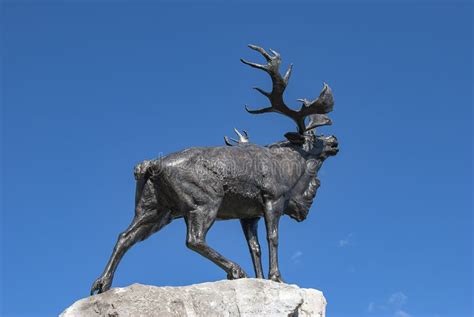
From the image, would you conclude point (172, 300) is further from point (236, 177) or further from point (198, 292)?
point (236, 177)

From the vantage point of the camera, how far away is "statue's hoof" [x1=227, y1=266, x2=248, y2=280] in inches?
373

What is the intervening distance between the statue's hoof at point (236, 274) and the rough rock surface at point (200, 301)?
26 cm

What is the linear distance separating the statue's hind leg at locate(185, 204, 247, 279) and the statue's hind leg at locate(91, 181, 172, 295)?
54 cm

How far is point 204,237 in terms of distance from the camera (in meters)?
9.48

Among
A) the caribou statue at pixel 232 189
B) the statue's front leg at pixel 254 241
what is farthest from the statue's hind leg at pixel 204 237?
the statue's front leg at pixel 254 241

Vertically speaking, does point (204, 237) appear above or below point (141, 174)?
below

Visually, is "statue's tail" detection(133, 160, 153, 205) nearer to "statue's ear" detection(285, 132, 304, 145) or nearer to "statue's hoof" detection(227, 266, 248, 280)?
"statue's hoof" detection(227, 266, 248, 280)

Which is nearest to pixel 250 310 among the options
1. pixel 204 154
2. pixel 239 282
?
pixel 239 282

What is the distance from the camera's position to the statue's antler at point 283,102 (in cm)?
1061

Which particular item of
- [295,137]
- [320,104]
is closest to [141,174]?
[295,137]

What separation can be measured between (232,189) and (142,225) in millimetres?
1220

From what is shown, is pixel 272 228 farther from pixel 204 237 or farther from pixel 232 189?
pixel 204 237

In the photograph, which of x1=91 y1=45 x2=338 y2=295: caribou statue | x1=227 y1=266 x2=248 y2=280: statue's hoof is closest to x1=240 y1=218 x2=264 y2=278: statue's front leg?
x1=91 y1=45 x2=338 y2=295: caribou statue

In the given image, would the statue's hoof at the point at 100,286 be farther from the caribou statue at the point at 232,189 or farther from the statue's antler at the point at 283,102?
the statue's antler at the point at 283,102
